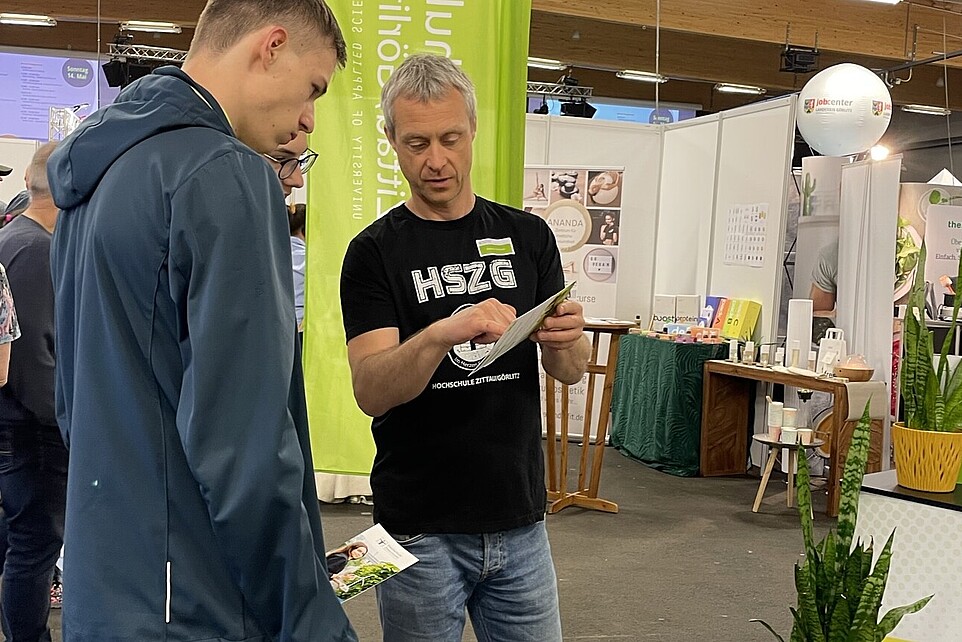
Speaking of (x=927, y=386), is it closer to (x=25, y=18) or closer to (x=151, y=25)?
(x=151, y=25)

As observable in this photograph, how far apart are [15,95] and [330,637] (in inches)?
465

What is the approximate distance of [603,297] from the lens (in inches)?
283

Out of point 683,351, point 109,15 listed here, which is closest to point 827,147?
point 683,351

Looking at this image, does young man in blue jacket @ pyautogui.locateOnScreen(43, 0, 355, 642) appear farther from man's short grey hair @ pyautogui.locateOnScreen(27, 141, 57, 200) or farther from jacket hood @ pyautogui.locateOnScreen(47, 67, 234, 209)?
man's short grey hair @ pyautogui.locateOnScreen(27, 141, 57, 200)

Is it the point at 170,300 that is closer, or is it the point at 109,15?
the point at 170,300

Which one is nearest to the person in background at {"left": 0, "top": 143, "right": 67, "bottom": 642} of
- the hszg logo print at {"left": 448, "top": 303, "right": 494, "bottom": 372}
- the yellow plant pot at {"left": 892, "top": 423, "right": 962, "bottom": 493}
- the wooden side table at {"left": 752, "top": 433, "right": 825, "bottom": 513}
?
the hszg logo print at {"left": 448, "top": 303, "right": 494, "bottom": 372}

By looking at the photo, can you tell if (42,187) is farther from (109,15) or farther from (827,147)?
(109,15)

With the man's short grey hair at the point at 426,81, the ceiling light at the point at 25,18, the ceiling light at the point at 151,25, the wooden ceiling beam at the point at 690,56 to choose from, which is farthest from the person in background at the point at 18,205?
the wooden ceiling beam at the point at 690,56

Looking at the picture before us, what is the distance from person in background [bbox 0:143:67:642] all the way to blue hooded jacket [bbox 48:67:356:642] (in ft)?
6.59

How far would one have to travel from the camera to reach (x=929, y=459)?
2117 mm

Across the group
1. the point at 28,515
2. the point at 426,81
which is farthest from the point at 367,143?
the point at 28,515

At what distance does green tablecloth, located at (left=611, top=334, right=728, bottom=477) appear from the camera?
634 centimetres

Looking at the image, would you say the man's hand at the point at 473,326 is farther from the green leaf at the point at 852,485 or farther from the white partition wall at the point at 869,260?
the white partition wall at the point at 869,260

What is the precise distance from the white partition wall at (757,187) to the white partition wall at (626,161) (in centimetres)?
66
